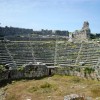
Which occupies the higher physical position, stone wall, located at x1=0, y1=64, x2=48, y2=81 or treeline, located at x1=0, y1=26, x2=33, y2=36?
treeline, located at x1=0, y1=26, x2=33, y2=36

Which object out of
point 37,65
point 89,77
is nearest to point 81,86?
point 89,77

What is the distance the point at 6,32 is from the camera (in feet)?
141

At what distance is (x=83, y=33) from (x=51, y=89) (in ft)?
77.4

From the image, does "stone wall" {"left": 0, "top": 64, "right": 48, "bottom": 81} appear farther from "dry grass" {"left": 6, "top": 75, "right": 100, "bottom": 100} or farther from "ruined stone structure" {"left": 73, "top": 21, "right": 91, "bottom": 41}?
"ruined stone structure" {"left": 73, "top": 21, "right": 91, "bottom": 41}

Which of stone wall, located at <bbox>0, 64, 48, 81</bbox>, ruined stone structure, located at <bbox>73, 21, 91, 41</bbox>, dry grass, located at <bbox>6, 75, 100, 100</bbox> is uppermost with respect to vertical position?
ruined stone structure, located at <bbox>73, 21, 91, 41</bbox>

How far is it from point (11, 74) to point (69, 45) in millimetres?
11586

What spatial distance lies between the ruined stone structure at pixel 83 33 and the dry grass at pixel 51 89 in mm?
18082

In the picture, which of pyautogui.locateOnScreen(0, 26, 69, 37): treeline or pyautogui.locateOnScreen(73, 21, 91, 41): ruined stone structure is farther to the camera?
pyautogui.locateOnScreen(73, 21, 91, 41): ruined stone structure

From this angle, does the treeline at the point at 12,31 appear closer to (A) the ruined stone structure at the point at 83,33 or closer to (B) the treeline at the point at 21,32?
(B) the treeline at the point at 21,32

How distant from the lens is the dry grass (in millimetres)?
20938

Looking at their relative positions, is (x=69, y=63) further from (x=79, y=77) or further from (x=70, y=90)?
(x=70, y=90)

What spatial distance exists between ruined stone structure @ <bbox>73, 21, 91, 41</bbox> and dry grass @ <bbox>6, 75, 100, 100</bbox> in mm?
18082

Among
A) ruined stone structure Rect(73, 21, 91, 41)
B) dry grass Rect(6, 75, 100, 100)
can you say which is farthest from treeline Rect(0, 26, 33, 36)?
dry grass Rect(6, 75, 100, 100)

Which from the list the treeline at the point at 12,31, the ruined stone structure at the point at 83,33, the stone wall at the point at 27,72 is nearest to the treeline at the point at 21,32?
the treeline at the point at 12,31
